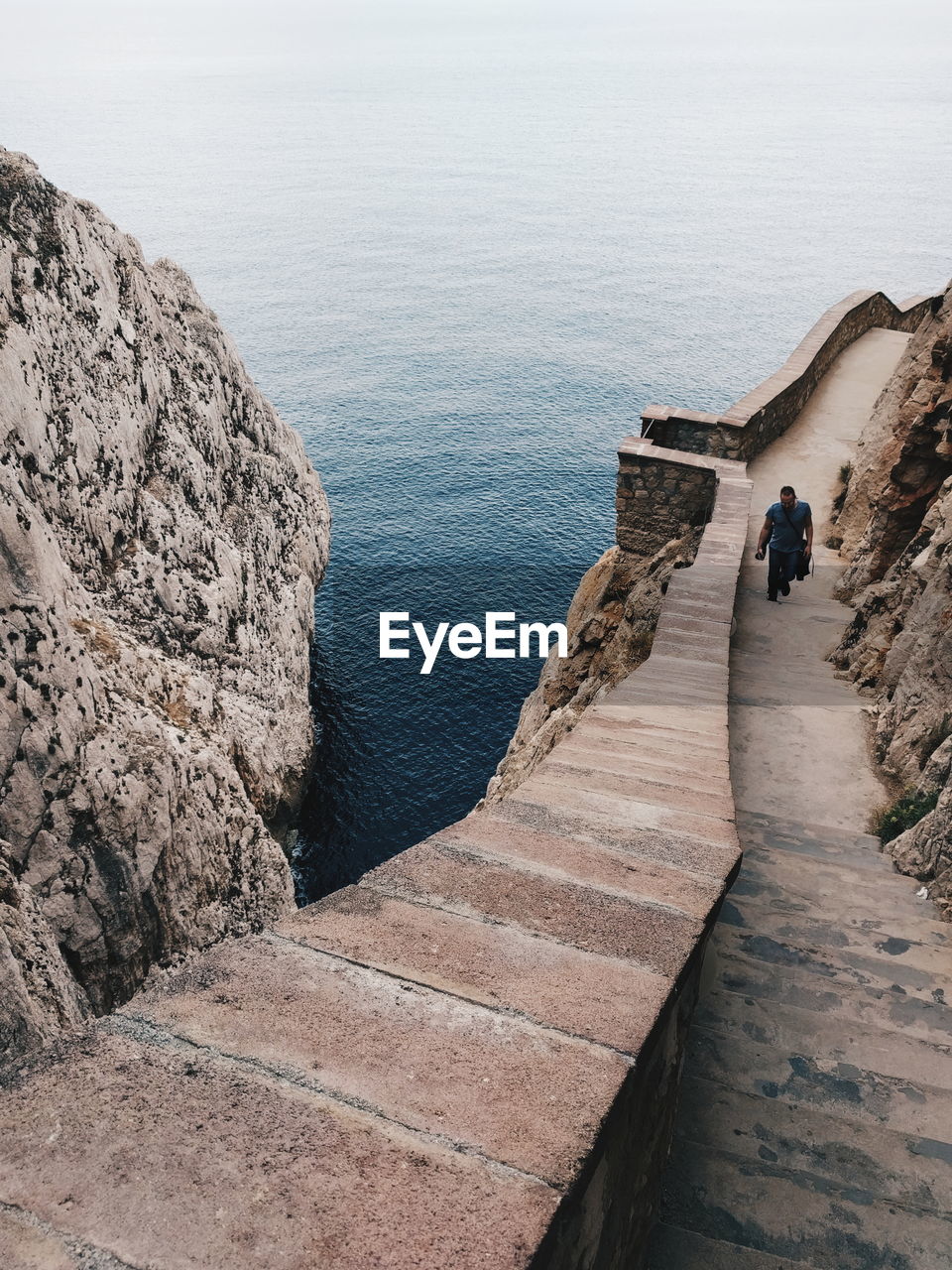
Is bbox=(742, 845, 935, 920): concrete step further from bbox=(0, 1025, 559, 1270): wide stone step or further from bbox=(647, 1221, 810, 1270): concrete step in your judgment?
bbox=(0, 1025, 559, 1270): wide stone step

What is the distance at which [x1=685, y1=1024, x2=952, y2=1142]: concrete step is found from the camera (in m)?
4.43

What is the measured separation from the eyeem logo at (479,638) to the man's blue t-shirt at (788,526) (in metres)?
35.6

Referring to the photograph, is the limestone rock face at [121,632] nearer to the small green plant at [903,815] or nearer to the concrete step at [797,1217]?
the small green plant at [903,815]

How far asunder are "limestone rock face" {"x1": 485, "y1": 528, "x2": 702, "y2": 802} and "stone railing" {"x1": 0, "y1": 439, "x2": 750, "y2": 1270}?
A: 9.99 m

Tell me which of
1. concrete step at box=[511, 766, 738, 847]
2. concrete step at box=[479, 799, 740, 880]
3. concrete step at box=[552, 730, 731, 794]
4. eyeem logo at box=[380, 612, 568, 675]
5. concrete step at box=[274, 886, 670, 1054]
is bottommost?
eyeem logo at box=[380, 612, 568, 675]

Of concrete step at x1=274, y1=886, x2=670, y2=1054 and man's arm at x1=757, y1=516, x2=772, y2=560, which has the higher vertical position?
concrete step at x1=274, y1=886, x2=670, y2=1054

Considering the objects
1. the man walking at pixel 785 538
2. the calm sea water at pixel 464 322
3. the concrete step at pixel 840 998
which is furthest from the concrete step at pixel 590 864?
the calm sea water at pixel 464 322

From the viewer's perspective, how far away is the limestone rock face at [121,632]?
70.9 ft

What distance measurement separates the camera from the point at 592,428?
76.1m

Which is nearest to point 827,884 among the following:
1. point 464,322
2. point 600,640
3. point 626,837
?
point 626,837

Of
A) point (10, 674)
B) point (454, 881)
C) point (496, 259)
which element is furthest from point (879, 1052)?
point (496, 259)

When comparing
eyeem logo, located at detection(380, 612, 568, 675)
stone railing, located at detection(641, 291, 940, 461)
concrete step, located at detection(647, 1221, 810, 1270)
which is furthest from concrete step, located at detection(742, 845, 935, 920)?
eyeem logo, located at detection(380, 612, 568, 675)

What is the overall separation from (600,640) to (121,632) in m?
16.9

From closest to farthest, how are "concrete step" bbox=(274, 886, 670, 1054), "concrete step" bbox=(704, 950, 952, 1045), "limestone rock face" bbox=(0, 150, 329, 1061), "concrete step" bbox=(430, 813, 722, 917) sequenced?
1. "concrete step" bbox=(274, 886, 670, 1054)
2. "concrete step" bbox=(430, 813, 722, 917)
3. "concrete step" bbox=(704, 950, 952, 1045)
4. "limestone rock face" bbox=(0, 150, 329, 1061)
